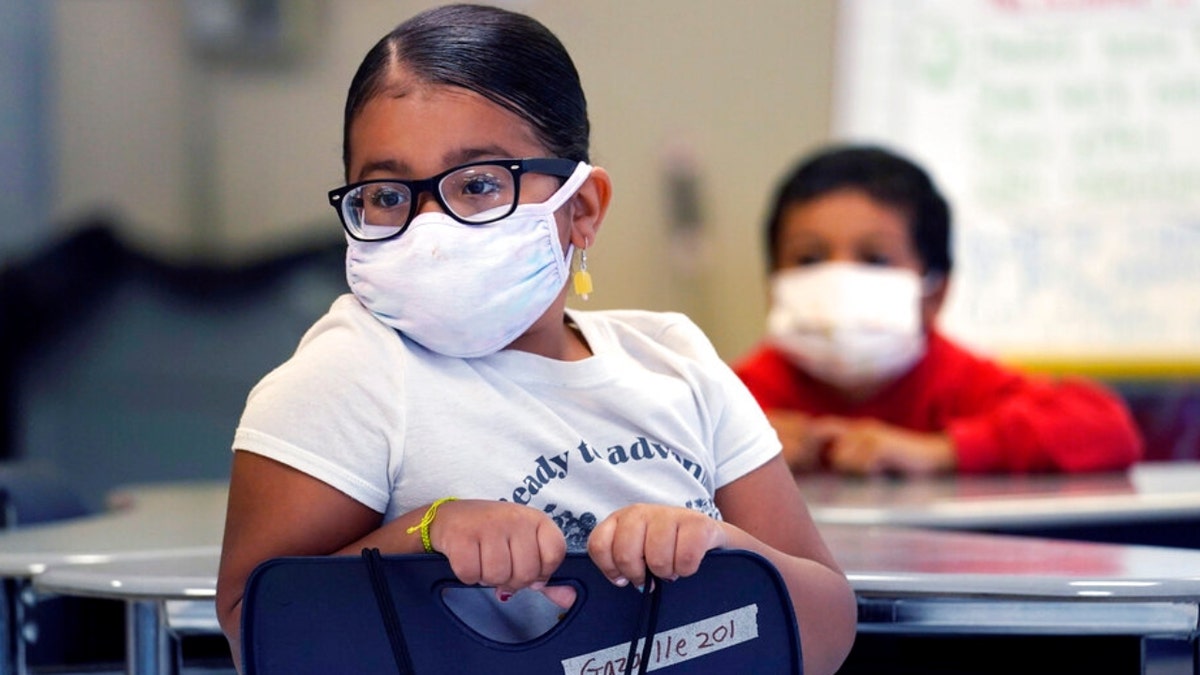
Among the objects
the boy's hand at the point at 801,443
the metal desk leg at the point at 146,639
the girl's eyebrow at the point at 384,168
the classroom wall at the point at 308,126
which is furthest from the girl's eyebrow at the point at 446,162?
the classroom wall at the point at 308,126

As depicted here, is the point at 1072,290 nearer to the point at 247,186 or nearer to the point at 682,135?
the point at 682,135

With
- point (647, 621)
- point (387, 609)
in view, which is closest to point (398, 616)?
point (387, 609)

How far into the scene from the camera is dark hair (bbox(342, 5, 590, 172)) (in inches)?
34.6

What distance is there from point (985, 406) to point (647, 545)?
1.52 meters

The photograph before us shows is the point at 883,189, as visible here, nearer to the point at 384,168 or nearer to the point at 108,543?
the point at 108,543

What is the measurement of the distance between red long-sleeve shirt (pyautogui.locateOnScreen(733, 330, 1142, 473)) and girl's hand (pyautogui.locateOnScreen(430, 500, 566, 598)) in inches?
53.9

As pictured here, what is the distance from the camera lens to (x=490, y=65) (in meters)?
0.88

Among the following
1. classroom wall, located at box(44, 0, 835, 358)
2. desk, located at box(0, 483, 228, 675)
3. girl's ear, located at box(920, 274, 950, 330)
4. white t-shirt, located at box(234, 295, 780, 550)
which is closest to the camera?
white t-shirt, located at box(234, 295, 780, 550)

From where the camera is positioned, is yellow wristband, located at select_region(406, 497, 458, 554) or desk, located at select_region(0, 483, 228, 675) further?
desk, located at select_region(0, 483, 228, 675)

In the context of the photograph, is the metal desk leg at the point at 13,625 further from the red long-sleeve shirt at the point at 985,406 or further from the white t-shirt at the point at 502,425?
the red long-sleeve shirt at the point at 985,406

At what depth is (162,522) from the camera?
1.48 metres

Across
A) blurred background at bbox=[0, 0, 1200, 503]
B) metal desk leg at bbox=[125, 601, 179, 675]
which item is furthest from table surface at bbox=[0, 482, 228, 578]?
blurred background at bbox=[0, 0, 1200, 503]

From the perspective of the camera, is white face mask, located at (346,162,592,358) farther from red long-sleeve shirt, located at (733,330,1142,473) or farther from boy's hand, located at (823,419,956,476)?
red long-sleeve shirt, located at (733,330,1142,473)

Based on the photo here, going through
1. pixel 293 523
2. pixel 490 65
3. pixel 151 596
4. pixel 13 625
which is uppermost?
pixel 490 65
